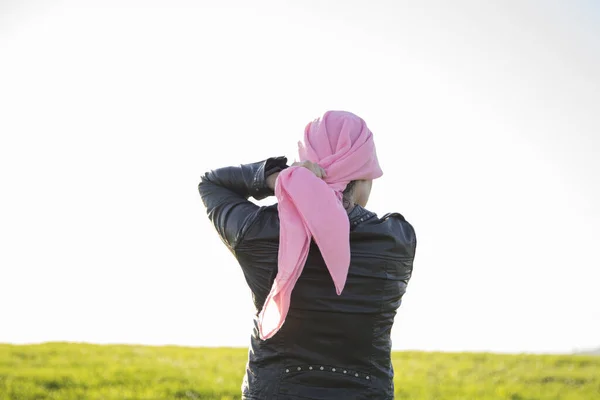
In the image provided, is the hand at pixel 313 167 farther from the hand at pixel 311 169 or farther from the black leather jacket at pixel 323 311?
the black leather jacket at pixel 323 311

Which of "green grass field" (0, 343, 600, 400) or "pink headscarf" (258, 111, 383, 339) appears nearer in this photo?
"pink headscarf" (258, 111, 383, 339)

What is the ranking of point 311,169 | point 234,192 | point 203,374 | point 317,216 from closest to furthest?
point 317,216, point 311,169, point 234,192, point 203,374

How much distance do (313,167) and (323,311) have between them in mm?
660

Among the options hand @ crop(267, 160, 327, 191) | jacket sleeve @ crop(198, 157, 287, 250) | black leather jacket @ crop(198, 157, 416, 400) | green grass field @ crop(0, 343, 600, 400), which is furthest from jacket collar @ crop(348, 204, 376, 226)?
green grass field @ crop(0, 343, 600, 400)

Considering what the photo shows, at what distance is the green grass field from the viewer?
650 cm

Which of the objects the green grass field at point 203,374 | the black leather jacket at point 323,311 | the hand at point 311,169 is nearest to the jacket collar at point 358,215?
the black leather jacket at point 323,311

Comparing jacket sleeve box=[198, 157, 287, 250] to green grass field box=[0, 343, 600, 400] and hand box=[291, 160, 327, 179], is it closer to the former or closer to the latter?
hand box=[291, 160, 327, 179]

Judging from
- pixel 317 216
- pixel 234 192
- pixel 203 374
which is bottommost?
→ pixel 203 374

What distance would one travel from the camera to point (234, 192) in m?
2.94

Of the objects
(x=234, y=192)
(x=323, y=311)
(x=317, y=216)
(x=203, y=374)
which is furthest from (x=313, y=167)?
(x=203, y=374)

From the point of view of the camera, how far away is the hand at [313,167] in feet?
9.24

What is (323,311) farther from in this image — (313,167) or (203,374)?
(203,374)

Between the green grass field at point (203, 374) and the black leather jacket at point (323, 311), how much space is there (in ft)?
12.9

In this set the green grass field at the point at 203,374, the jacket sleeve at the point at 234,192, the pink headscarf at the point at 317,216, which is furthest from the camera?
the green grass field at the point at 203,374
